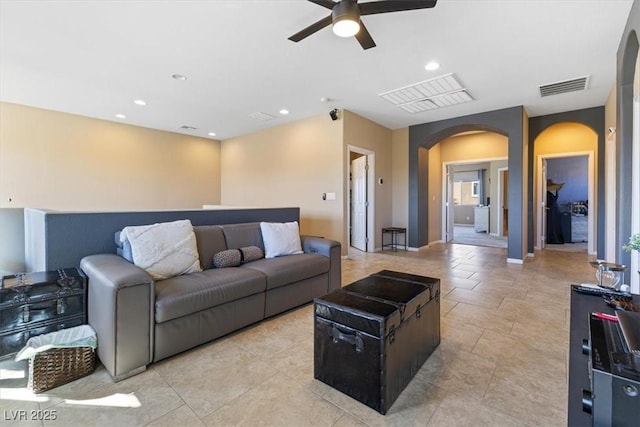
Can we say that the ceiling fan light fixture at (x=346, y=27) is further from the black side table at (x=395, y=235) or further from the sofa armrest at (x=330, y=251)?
the black side table at (x=395, y=235)

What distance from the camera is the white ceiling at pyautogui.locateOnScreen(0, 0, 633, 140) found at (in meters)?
2.55

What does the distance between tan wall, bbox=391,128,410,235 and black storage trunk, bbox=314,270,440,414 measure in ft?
16.1

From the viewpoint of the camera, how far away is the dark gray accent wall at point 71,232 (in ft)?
7.38

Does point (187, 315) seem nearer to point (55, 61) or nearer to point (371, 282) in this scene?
point (371, 282)

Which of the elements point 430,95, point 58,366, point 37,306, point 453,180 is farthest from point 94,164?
point 453,180

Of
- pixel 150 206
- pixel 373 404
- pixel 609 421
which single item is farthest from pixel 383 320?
pixel 150 206

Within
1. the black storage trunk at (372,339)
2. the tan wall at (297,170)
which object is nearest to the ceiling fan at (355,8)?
the black storage trunk at (372,339)

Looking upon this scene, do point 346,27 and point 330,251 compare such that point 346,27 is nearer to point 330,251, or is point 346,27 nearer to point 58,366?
point 330,251

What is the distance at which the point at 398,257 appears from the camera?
5.62 metres

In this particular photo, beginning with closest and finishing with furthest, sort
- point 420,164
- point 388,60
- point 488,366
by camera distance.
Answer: point 488,366 < point 388,60 < point 420,164

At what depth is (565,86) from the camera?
4117mm

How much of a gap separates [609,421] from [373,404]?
109 centimetres

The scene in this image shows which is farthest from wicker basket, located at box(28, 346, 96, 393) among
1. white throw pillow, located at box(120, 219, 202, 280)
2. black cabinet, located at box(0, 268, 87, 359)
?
white throw pillow, located at box(120, 219, 202, 280)

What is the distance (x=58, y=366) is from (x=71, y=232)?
1073 mm
